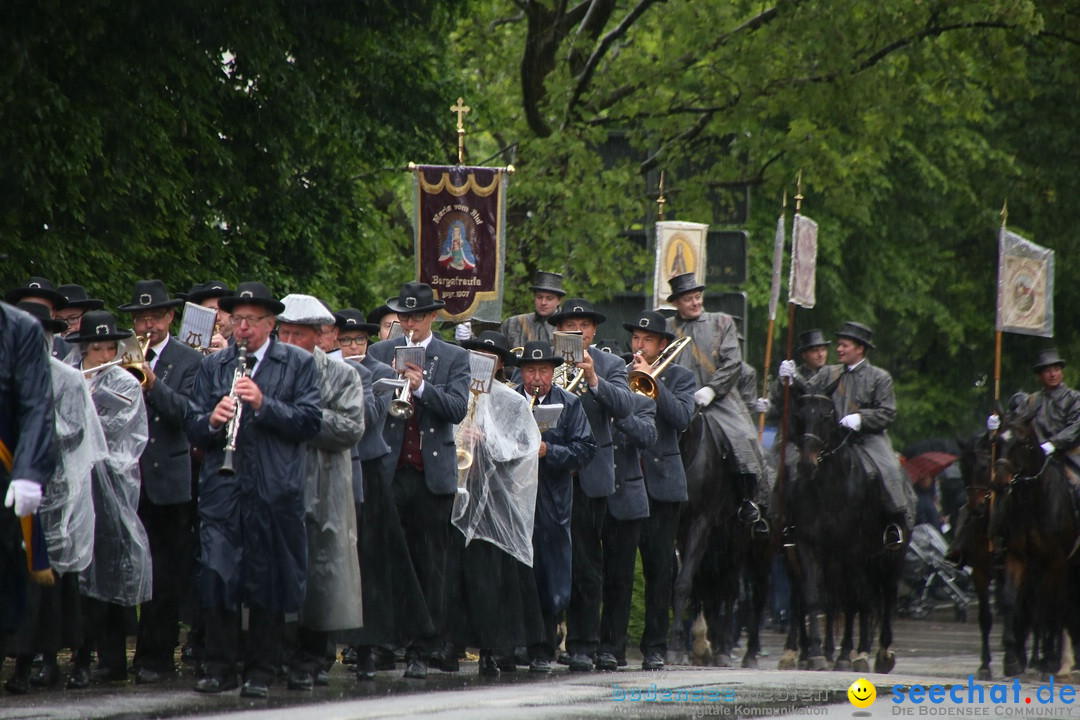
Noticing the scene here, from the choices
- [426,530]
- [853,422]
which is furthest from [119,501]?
[853,422]

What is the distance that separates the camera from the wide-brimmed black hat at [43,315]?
11344 mm

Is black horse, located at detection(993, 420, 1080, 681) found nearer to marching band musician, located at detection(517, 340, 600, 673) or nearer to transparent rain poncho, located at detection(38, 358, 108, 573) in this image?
marching band musician, located at detection(517, 340, 600, 673)

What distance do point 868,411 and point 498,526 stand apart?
5.20m

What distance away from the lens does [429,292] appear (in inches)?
472

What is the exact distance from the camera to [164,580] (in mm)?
11523

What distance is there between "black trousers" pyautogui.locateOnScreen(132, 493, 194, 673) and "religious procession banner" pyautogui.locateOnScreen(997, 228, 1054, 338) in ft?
32.6

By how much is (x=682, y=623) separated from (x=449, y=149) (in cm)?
1066

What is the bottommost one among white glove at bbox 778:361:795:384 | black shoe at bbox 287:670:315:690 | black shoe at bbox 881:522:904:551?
black shoe at bbox 287:670:315:690

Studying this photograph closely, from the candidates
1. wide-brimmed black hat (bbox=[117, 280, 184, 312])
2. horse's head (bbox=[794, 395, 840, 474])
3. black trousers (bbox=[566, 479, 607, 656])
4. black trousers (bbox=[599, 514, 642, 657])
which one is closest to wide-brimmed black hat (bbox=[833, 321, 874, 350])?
horse's head (bbox=[794, 395, 840, 474])

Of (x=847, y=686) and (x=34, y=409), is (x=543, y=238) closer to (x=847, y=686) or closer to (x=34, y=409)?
(x=847, y=686)

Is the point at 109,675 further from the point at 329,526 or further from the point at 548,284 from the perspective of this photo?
the point at 548,284

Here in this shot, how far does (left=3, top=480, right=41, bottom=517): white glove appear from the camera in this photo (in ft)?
26.5

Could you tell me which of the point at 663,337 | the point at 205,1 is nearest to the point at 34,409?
the point at 663,337

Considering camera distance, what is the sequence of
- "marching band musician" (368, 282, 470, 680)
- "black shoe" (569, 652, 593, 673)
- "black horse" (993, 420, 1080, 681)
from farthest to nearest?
"black horse" (993, 420, 1080, 681) < "black shoe" (569, 652, 593, 673) < "marching band musician" (368, 282, 470, 680)
